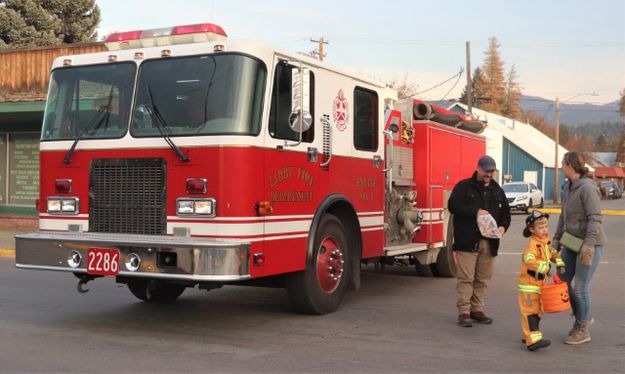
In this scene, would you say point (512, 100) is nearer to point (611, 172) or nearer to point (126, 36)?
point (611, 172)

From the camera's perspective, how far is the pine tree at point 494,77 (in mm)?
101062

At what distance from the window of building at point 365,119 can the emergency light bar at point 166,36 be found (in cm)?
212

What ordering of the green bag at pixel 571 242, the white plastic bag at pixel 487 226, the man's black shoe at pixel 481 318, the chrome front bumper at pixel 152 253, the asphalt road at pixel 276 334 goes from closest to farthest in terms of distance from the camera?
the asphalt road at pixel 276 334 < the chrome front bumper at pixel 152 253 < the green bag at pixel 571 242 < the white plastic bag at pixel 487 226 < the man's black shoe at pixel 481 318

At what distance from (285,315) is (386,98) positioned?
10.5 ft

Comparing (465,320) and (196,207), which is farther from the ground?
(196,207)

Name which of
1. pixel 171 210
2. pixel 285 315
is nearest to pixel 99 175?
pixel 171 210

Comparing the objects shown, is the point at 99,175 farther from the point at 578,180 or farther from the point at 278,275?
the point at 578,180

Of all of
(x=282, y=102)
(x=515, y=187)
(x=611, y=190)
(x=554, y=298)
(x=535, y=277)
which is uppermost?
(x=282, y=102)

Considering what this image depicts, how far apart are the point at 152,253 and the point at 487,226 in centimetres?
333

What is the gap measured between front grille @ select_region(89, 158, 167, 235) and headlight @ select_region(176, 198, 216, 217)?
7.6 inches

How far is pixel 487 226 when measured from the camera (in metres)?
7.23

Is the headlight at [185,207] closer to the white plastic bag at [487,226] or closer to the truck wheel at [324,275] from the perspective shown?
the truck wheel at [324,275]

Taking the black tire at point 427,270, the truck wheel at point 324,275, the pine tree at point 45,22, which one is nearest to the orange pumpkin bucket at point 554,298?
the truck wheel at point 324,275

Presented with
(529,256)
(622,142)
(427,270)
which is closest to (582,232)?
(529,256)
